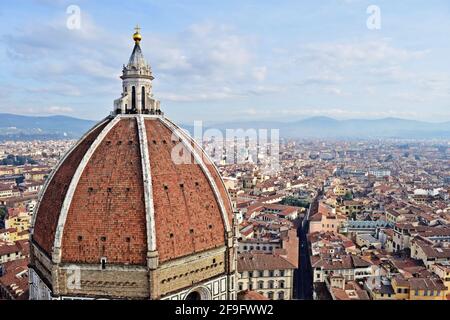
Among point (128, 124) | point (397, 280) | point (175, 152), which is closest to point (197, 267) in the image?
point (175, 152)

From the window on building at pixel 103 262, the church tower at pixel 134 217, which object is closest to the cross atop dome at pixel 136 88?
the church tower at pixel 134 217

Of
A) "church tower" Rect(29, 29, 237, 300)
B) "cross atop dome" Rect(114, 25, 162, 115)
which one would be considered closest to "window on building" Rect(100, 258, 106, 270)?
"church tower" Rect(29, 29, 237, 300)

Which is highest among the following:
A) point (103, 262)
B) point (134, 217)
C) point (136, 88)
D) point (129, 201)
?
point (136, 88)

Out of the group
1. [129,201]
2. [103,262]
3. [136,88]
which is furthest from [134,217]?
[136,88]

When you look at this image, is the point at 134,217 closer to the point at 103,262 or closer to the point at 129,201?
the point at 129,201

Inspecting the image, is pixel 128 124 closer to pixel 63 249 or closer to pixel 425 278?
pixel 63 249

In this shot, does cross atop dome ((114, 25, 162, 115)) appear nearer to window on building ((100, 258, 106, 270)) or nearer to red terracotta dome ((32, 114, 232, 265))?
red terracotta dome ((32, 114, 232, 265))
